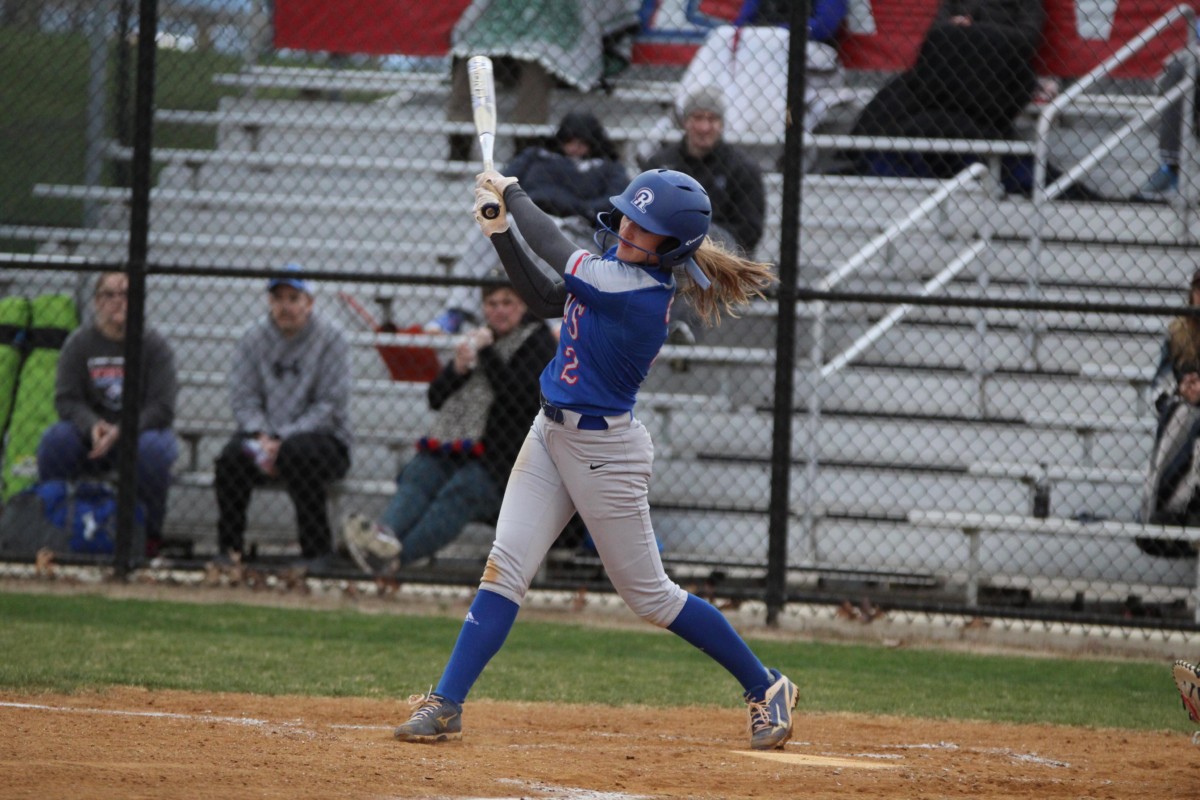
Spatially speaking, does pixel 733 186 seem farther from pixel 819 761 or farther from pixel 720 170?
pixel 819 761

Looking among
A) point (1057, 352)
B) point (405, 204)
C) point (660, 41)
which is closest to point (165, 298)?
point (405, 204)

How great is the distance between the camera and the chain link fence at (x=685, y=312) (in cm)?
790

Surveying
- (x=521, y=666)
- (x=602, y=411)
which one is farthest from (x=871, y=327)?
(x=602, y=411)

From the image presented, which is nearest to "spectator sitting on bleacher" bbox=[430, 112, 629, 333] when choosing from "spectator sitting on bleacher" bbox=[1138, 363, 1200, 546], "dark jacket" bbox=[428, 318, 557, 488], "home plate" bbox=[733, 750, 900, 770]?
"dark jacket" bbox=[428, 318, 557, 488]

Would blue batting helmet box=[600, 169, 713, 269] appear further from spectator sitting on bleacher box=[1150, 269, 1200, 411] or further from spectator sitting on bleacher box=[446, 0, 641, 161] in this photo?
spectator sitting on bleacher box=[446, 0, 641, 161]

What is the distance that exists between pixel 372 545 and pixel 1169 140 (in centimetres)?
580

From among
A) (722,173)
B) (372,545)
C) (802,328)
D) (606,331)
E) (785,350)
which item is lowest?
(372,545)

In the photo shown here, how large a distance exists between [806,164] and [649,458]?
5.49 m

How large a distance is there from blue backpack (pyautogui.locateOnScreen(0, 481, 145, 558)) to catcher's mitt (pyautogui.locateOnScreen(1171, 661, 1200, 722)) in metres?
5.48

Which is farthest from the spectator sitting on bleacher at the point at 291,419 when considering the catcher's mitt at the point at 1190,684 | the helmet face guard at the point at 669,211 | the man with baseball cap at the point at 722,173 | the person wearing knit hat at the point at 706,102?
the catcher's mitt at the point at 1190,684

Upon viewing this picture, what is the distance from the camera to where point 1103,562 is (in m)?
8.04

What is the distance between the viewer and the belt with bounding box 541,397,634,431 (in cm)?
460

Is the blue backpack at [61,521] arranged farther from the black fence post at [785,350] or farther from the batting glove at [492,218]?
the batting glove at [492,218]

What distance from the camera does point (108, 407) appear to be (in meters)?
8.20
